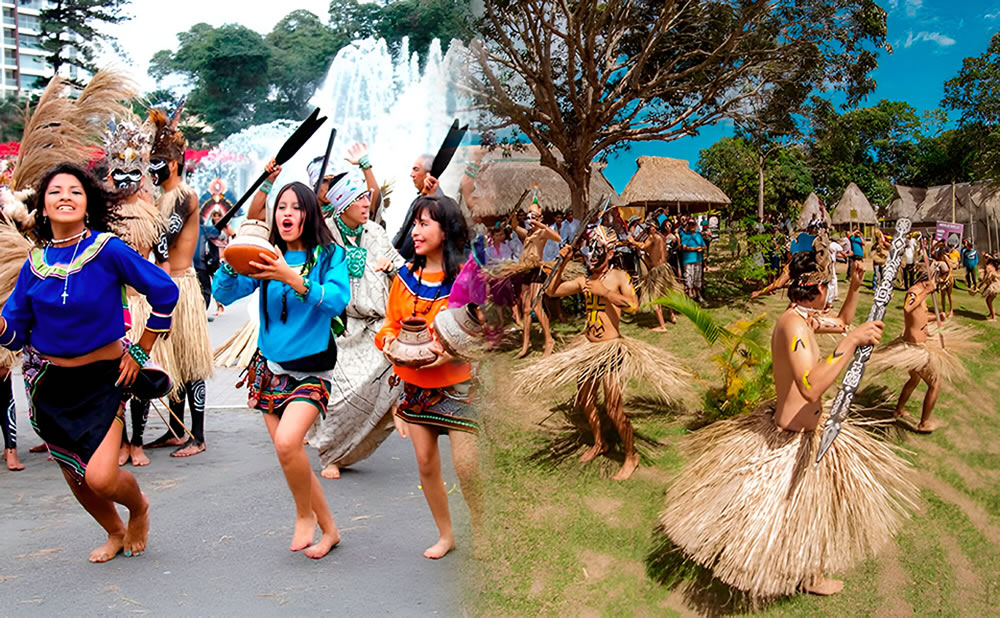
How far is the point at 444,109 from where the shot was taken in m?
1.81

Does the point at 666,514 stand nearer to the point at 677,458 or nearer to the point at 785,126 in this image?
the point at 677,458

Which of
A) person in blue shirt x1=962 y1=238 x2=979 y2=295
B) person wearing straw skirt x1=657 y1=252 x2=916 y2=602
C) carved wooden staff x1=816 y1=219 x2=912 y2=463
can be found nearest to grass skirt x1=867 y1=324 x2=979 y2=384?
person wearing straw skirt x1=657 y1=252 x2=916 y2=602

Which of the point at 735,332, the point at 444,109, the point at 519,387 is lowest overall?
the point at 519,387

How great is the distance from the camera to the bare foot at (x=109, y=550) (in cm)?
240

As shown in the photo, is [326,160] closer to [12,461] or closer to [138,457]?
[138,457]

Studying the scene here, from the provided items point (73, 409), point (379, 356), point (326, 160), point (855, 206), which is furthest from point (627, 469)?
point (855, 206)

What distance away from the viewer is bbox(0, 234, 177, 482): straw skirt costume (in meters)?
2.33

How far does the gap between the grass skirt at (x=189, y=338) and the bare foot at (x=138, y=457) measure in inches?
14.2

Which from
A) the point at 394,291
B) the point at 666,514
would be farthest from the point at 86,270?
the point at 666,514

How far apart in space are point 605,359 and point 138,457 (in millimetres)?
2376

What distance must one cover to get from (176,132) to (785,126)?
569 centimetres

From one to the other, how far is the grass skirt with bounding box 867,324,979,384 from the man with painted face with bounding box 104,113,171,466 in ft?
13.1

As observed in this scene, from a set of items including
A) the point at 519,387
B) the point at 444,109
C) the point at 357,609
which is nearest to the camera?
the point at 444,109

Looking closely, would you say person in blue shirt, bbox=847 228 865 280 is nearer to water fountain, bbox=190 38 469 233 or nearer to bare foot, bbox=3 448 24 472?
water fountain, bbox=190 38 469 233
